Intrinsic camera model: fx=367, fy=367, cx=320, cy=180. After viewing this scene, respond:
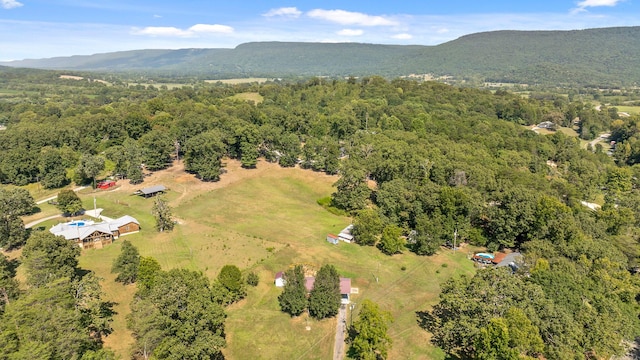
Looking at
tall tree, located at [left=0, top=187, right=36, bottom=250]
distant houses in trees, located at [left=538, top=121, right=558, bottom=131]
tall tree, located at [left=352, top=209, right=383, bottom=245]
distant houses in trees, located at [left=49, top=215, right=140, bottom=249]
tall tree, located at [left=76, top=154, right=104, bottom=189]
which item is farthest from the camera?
distant houses in trees, located at [left=538, top=121, right=558, bottom=131]

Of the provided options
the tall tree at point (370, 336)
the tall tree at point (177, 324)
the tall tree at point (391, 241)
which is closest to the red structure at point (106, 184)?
the tall tree at point (177, 324)

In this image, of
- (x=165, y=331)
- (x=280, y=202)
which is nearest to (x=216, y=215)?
(x=280, y=202)

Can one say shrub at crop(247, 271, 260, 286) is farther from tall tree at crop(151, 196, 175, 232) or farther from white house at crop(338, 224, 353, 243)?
tall tree at crop(151, 196, 175, 232)

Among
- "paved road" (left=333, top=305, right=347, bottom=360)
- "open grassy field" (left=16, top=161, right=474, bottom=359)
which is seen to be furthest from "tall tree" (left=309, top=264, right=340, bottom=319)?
"open grassy field" (left=16, top=161, right=474, bottom=359)

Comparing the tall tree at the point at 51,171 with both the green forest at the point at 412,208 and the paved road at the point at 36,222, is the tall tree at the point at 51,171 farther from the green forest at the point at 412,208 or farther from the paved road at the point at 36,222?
the paved road at the point at 36,222

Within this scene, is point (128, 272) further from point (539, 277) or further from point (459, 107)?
point (459, 107)

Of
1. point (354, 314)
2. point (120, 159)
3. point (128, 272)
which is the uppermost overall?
point (120, 159)
